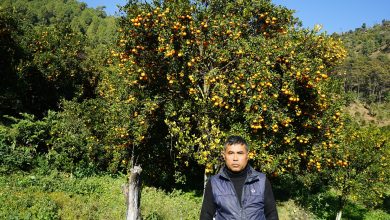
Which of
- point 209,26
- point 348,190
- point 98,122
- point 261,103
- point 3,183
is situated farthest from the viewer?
point 98,122

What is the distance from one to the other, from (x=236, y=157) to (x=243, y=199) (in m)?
0.43

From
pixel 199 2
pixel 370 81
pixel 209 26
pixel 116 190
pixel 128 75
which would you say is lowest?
pixel 116 190

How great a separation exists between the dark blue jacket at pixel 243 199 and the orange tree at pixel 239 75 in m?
5.23

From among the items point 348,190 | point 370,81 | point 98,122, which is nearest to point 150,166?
point 98,122

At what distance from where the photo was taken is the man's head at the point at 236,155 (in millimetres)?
3596

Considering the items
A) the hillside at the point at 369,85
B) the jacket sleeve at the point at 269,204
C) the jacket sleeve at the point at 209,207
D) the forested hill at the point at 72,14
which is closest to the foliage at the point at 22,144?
the jacket sleeve at the point at 209,207

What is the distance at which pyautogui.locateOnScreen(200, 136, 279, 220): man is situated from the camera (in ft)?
11.6

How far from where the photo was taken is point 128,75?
1163cm

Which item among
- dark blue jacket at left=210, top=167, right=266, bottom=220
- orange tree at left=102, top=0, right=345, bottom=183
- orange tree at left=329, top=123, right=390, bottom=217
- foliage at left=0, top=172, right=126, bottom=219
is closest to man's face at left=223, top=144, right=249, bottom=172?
dark blue jacket at left=210, top=167, right=266, bottom=220

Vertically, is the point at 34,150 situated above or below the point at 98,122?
below

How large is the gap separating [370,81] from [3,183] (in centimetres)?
7861

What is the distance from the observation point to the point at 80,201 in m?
12.1

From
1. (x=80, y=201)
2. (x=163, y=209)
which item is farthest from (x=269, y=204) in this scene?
(x=80, y=201)

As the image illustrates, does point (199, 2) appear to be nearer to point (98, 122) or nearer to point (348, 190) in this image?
point (98, 122)
